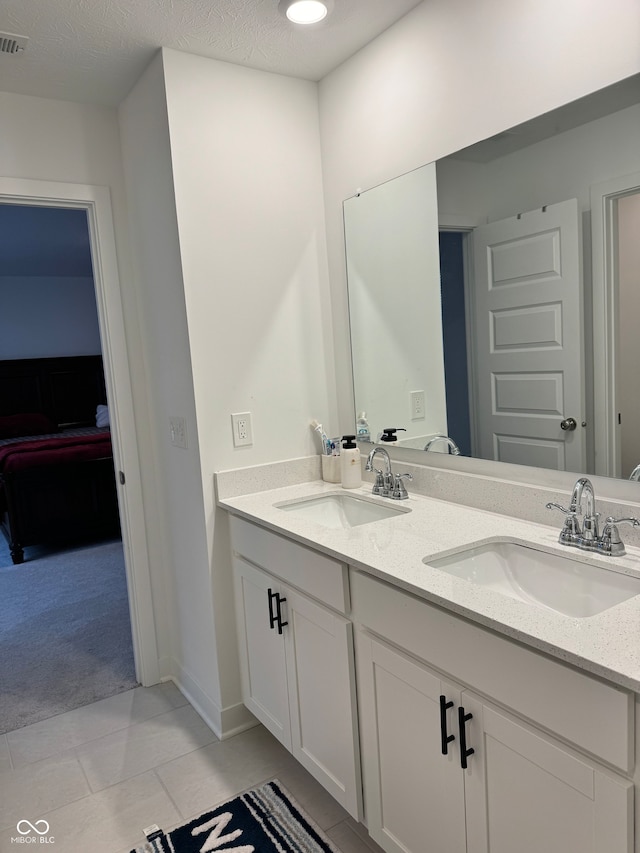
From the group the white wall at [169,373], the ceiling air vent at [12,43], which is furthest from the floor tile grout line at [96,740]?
the ceiling air vent at [12,43]

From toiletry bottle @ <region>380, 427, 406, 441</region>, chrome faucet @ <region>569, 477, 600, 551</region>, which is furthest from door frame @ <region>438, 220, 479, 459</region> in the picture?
chrome faucet @ <region>569, 477, 600, 551</region>

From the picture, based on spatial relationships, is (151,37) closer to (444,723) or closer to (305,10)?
(305,10)

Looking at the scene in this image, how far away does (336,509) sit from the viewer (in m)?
2.26

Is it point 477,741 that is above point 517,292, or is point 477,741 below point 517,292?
below

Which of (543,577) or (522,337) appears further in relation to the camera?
(522,337)

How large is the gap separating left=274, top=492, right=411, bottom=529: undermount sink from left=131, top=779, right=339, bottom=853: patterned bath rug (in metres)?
0.88

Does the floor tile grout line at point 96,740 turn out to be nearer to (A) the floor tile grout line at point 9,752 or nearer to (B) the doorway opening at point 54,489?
(A) the floor tile grout line at point 9,752

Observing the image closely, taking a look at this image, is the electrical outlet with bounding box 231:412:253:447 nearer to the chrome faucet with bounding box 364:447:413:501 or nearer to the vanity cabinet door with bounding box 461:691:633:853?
the chrome faucet with bounding box 364:447:413:501

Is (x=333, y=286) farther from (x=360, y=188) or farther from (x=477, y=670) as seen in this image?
(x=477, y=670)

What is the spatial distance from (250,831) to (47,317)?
6.37m

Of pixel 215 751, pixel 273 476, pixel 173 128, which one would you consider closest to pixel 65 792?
pixel 215 751

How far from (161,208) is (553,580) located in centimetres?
175

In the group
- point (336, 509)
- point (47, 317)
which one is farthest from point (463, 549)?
point (47, 317)

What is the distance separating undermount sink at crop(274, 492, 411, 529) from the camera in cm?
215
